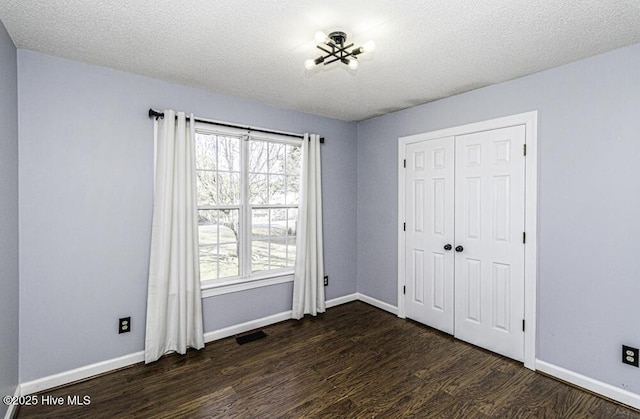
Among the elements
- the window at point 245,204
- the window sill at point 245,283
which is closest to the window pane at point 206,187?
the window at point 245,204

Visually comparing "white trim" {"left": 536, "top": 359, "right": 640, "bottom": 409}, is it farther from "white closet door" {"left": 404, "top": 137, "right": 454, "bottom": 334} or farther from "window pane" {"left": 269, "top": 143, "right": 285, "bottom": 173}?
"window pane" {"left": 269, "top": 143, "right": 285, "bottom": 173}

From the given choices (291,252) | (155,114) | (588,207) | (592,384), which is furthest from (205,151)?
(592,384)

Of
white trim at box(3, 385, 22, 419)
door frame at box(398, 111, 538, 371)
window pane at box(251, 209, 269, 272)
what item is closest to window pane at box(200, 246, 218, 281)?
window pane at box(251, 209, 269, 272)

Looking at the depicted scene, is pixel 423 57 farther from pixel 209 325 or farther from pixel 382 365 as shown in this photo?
pixel 209 325

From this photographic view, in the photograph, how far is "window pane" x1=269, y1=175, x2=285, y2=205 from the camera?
366 cm

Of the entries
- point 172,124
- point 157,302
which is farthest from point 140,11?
point 157,302

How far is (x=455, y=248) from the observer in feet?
10.7

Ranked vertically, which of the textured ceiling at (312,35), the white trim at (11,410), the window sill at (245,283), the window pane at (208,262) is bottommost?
the white trim at (11,410)

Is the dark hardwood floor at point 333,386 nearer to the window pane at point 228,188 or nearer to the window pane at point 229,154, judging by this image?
the window pane at point 228,188

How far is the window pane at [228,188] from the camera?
3.29m

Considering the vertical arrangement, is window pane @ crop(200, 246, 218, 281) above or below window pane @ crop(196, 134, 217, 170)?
below

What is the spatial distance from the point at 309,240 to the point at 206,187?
1.32 metres

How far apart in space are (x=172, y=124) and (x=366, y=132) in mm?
2430

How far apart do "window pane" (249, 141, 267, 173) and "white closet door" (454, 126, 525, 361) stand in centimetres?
205
